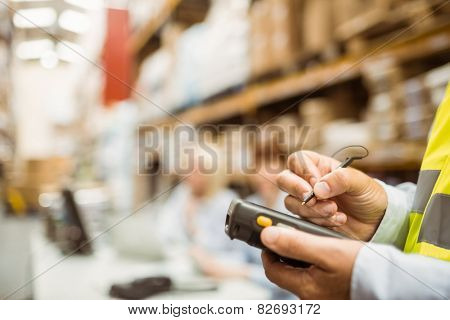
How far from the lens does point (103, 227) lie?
72.1 inches

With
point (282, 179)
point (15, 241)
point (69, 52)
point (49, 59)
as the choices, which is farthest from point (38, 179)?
point (282, 179)

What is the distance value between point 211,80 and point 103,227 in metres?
0.74

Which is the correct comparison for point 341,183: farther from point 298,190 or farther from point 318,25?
point 318,25

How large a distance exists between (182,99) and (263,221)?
1.99 m

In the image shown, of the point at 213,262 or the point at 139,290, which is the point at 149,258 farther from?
the point at 139,290

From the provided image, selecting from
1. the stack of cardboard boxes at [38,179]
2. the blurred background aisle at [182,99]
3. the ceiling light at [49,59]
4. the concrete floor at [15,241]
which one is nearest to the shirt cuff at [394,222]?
the blurred background aisle at [182,99]

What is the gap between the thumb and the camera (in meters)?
0.48

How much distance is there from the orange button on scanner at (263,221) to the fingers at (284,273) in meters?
0.04

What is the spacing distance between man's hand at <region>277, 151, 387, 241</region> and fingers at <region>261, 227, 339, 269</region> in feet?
0.17

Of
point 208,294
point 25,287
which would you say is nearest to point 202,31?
point 208,294

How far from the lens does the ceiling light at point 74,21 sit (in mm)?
1180

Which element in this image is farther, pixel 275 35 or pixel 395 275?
pixel 275 35

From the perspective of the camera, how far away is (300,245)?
43 cm

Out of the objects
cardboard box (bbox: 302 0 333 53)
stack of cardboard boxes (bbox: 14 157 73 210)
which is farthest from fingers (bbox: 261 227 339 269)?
stack of cardboard boxes (bbox: 14 157 73 210)
